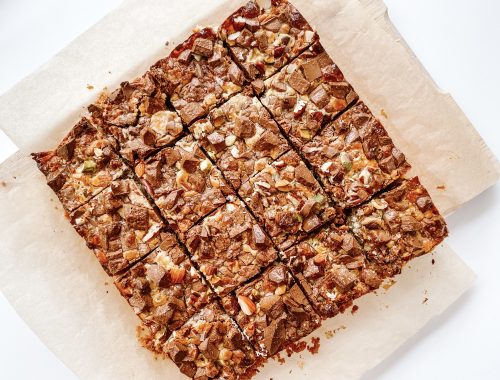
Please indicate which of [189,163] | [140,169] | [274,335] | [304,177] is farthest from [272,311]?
[140,169]

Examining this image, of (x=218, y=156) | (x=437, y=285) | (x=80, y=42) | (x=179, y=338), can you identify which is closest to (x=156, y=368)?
(x=179, y=338)

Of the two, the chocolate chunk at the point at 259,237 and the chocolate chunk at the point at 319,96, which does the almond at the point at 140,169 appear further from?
the chocolate chunk at the point at 319,96

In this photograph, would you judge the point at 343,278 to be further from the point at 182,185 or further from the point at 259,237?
the point at 182,185

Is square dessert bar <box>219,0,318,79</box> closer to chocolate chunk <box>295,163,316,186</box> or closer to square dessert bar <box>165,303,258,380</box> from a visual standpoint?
chocolate chunk <box>295,163,316,186</box>

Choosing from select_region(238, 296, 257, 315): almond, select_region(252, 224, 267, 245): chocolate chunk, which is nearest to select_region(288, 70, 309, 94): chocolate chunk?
select_region(252, 224, 267, 245): chocolate chunk

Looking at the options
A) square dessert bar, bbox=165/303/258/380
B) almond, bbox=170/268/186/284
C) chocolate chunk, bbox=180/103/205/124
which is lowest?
square dessert bar, bbox=165/303/258/380

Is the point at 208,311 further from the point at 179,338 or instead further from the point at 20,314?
the point at 20,314

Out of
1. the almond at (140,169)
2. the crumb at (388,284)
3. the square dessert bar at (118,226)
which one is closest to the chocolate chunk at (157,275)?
the square dessert bar at (118,226)
